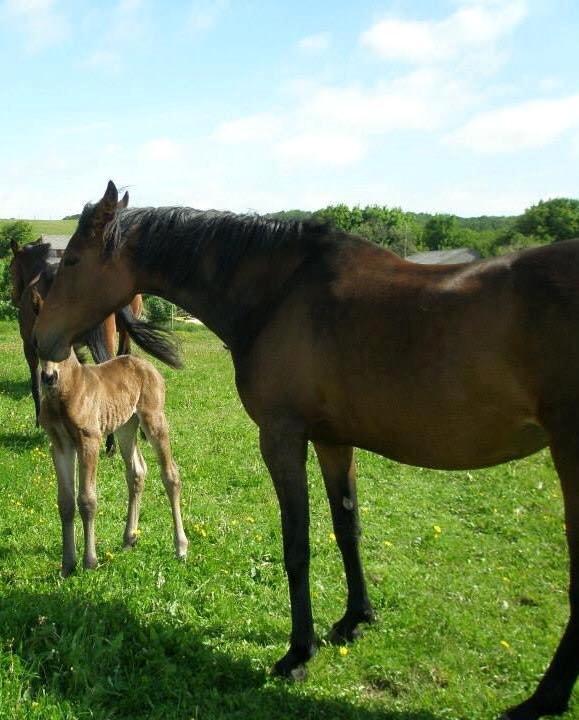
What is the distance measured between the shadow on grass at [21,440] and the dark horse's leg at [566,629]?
6.54 meters

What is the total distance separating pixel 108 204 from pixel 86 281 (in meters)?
0.46

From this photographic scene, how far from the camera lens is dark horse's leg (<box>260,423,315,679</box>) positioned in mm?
3766

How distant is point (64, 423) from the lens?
16.7 feet

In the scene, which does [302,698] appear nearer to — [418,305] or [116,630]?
[116,630]

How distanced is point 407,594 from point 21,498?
378cm

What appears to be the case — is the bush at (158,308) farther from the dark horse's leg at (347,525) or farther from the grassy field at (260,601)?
the dark horse's leg at (347,525)

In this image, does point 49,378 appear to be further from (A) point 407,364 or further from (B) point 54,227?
(B) point 54,227

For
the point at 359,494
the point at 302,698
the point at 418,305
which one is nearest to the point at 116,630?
the point at 302,698

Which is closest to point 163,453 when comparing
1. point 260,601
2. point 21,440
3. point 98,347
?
point 260,601

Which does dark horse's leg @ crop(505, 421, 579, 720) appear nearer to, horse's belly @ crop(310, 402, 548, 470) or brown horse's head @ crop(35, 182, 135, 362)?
horse's belly @ crop(310, 402, 548, 470)

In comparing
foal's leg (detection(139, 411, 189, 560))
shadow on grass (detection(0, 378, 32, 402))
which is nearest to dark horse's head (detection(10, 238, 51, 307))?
shadow on grass (detection(0, 378, 32, 402))

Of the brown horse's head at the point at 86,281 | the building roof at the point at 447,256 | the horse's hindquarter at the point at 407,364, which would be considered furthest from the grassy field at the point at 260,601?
the building roof at the point at 447,256

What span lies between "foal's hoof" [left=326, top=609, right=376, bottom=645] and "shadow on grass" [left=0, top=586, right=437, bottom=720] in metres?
0.65

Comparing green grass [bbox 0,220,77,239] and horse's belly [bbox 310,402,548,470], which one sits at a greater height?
green grass [bbox 0,220,77,239]
